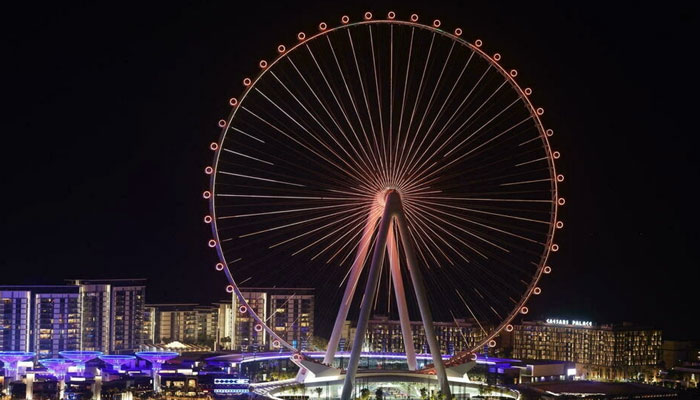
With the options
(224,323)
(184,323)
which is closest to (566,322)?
(224,323)

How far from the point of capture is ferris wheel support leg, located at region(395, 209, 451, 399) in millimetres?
34844

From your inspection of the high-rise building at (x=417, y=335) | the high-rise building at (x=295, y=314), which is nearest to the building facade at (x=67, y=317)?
the high-rise building at (x=295, y=314)

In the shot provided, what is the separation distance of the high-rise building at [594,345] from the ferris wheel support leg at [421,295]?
32.7m

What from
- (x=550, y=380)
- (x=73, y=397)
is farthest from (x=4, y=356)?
(x=550, y=380)

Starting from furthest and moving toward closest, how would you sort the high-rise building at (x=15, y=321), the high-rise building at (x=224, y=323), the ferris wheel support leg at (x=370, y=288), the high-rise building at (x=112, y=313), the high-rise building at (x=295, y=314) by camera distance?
the high-rise building at (x=224, y=323) → the high-rise building at (x=295, y=314) → the high-rise building at (x=112, y=313) → the high-rise building at (x=15, y=321) → the ferris wheel support leg at (x=370, y=288)

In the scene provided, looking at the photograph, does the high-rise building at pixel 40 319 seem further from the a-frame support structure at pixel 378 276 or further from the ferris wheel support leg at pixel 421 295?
the ferris wheel support leg at pixel 421 295

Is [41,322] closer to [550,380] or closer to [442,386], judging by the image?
[550,380]

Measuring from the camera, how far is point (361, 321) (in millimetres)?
34781

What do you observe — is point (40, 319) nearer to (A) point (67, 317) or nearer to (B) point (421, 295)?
(A) point (67, 317)

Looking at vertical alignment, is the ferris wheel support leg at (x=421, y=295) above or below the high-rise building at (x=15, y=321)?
above

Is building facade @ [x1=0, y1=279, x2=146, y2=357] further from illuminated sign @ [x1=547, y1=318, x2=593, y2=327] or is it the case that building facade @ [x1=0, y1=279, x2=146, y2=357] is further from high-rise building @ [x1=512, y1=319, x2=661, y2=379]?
illuminated sign @ [x1=547, y1=318, x2=593, y2=327]

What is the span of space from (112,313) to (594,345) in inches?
1032

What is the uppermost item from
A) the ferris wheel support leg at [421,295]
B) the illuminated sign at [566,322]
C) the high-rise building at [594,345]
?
the ferris wheel support leg at [421,295]

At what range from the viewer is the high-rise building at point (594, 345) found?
68.9 m
